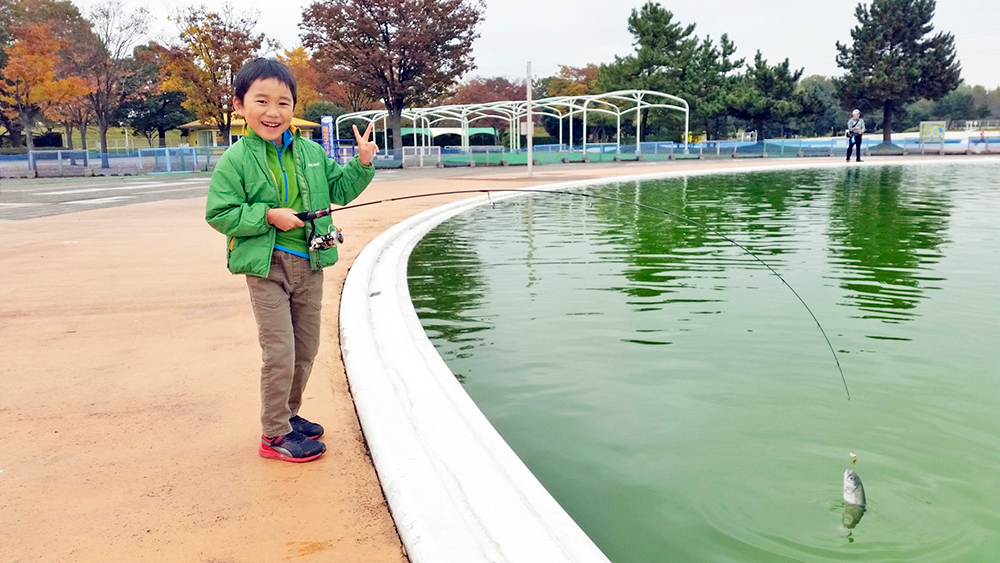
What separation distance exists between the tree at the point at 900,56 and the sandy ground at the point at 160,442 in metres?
48.8

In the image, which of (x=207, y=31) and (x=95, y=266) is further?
(x=207, y=31)

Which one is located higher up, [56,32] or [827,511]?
[56,32]

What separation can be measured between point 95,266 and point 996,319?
816 cm

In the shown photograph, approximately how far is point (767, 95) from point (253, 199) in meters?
49.9

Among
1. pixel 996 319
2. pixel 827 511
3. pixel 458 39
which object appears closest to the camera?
pixel 827 511

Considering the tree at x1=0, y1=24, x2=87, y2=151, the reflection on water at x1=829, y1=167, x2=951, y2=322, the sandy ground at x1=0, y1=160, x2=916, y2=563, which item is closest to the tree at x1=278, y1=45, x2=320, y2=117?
the tree at x1=0, y1=24, x2=87, y2=151

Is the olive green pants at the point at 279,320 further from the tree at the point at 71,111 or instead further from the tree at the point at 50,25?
the tree at the point at 71,111

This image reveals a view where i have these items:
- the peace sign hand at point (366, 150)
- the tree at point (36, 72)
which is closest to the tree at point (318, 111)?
the tree at point (36, 72)

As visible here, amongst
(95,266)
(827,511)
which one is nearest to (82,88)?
(95,266)

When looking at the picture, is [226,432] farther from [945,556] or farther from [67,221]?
[67,221]

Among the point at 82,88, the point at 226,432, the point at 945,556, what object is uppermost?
the point at 82,88

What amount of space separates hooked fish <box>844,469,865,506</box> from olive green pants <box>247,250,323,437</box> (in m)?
2.25

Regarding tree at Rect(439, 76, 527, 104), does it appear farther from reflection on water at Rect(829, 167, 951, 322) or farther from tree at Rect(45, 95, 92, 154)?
reflection on water at Rect(829, 167, 951, 322)

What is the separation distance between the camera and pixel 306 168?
10.4ft
